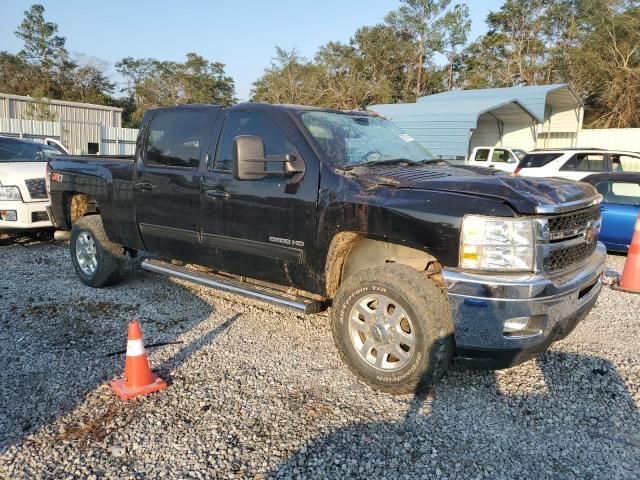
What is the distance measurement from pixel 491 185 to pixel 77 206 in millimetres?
4812

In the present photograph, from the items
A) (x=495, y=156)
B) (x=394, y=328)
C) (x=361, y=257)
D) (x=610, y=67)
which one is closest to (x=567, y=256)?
(x=394, y=328)

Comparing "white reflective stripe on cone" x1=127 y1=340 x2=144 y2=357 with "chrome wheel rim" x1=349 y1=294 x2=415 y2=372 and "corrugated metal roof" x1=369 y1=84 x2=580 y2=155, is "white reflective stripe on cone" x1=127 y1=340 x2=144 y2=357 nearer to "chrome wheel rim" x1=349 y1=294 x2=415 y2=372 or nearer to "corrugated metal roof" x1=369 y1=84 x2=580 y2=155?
"chrome wheel rim" x1=349 y1=294 x2=415 y2=372

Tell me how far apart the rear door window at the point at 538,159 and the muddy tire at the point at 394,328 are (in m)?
9.91

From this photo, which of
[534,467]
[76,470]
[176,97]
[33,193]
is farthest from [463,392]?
[176,97]

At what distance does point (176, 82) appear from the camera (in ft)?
180

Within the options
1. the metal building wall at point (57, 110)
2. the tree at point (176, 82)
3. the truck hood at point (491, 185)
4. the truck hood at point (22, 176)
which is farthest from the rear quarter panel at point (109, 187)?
the tree at point (176, 82)

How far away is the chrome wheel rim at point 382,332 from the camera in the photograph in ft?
11.0

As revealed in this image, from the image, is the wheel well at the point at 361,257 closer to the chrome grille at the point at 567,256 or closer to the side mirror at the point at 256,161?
the side mirror at the point at 256,161

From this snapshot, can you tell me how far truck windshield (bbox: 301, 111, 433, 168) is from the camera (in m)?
3.92

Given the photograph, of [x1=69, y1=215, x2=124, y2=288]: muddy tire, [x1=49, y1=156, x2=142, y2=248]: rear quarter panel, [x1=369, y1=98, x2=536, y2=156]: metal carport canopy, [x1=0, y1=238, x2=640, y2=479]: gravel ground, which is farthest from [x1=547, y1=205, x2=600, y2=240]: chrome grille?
[x1=369, y1=98, x2=536, y2=156]: metal carport canopy

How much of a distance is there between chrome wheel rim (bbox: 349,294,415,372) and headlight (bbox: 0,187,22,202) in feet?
20.2

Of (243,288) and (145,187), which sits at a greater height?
(145,187)

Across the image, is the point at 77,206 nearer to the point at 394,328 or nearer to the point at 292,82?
the point at 394,328

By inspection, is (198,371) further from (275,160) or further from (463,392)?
(463,392)
